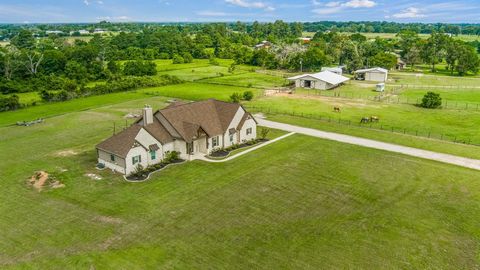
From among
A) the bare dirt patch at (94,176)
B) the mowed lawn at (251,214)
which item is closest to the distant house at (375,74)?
the mowed lawn at (251,214)

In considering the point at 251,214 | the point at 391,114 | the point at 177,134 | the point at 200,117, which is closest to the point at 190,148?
the point at 177,134

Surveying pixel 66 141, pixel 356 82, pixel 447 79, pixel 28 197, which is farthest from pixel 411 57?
pixel 28 197

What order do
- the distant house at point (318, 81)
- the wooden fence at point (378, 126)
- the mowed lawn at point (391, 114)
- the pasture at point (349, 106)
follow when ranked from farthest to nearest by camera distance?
1. the distant house at point (318, 81)
2. the mowed lawn at point (391, 114)
3. the pasture at point (349, 106)
4. the wooden fence at point (378, 126)

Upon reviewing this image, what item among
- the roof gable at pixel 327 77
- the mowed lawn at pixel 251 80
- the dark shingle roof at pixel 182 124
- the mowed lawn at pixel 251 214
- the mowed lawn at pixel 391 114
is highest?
the roof gable at pixel 327 77

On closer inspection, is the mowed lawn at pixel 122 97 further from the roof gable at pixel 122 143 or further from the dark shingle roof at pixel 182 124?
the dark shingle roof at pixel 182 124

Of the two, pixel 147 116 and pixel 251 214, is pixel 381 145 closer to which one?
pixel 251 214

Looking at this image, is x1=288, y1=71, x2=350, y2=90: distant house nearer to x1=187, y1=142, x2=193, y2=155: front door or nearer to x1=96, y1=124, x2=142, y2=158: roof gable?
x1=187, y1=142, x2=193, y2=155: front door
